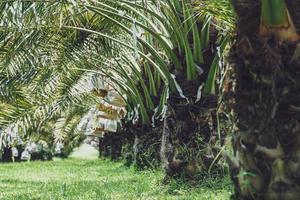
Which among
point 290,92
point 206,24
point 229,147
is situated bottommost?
point 229,147

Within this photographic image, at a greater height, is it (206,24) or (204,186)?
(206,24)

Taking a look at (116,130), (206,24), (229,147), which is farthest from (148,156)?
(229,147)

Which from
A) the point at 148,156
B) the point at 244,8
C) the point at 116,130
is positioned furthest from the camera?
the point at 116,130

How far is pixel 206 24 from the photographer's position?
4.52m

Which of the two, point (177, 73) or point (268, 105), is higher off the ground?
point (177, 73)

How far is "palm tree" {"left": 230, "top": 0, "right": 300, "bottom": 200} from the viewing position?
6.39 feet

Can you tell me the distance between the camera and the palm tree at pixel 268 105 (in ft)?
6.39

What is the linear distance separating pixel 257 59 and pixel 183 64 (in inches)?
108

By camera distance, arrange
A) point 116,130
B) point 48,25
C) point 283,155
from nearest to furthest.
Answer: point 283,155
point 48,25
point 116,130

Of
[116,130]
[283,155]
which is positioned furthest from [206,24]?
[116,130]

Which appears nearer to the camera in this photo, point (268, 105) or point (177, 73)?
point (268, 105)

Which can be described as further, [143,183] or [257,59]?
[143,183]

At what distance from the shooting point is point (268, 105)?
2.00 meters

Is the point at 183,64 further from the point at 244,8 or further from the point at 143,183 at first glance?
the point at 244,8
